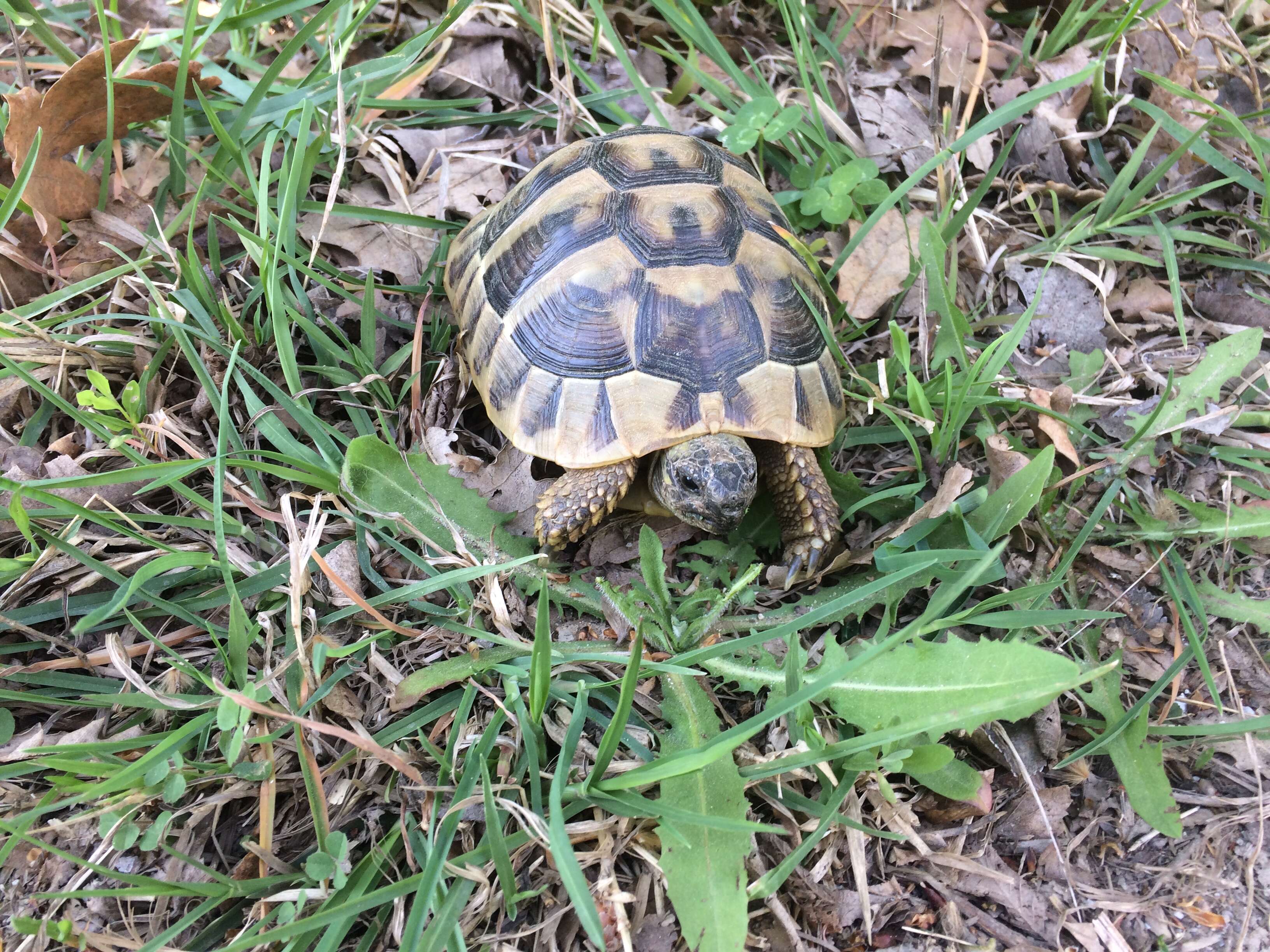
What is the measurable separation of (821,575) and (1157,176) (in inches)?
77.7

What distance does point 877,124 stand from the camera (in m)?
3.21

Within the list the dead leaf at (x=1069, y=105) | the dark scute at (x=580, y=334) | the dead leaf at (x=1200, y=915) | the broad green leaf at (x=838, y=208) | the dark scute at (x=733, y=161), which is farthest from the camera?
the dead leaf at (x=1069, y=105)

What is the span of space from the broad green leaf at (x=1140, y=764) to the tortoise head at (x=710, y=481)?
1.03 m

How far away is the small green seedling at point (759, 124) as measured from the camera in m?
2.95

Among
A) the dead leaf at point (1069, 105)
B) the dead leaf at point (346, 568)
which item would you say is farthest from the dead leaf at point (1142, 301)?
the dead leaf at point (346, 568)

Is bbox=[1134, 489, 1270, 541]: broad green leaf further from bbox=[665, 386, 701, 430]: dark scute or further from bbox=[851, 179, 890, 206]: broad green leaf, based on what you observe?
bbox=[851, 179, 890, 206]: broad green leaf

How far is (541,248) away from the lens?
2529 millimetres

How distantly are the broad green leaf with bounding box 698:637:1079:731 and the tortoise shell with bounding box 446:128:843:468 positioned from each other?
29.5 inches

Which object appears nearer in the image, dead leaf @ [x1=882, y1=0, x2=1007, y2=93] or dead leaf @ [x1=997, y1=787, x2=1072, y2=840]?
dead leaf @ [x1=997, y1=787, x2=1072, y2=840]

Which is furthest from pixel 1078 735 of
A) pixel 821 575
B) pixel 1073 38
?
pixel 1073 38

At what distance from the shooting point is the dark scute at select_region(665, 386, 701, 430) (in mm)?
2279

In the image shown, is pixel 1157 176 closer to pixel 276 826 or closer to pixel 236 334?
pixel 236 334

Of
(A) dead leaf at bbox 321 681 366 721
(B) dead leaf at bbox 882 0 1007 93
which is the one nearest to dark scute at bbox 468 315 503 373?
(A) dead leaf at bbox 321 681 366 721

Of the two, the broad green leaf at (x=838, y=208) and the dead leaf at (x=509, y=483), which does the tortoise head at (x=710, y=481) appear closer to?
the dead leaf at (x=509, y=483)
